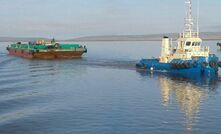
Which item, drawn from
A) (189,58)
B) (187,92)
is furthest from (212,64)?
(187,92)

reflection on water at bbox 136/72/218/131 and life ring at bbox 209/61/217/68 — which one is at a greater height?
life ring at bbox 209/61/217/68

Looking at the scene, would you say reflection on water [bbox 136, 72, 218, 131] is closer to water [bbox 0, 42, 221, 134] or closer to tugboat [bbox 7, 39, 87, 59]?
water [bbox 0, 42, 221, 134]

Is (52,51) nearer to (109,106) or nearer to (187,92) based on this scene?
(187,92)

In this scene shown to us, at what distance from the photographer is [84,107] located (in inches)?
1251

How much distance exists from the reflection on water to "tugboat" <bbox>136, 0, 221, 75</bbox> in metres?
1.68

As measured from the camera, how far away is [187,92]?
4022 cm

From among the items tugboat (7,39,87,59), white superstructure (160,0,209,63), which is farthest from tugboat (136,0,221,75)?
tugboat (7,39,87,59)

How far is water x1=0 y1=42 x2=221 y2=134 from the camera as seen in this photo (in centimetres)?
2520

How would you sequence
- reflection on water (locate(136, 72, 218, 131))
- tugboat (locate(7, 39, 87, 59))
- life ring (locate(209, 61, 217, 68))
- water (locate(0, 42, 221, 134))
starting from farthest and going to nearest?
tugboat (locate(7, 39, 87, 59))
life ring (locate(209, 61, 217, 68))
reflection on water (locate(136, 72, 218, 131))
water (locate(0, 42, 221, 134))

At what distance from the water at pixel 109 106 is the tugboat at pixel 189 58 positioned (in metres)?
3.55

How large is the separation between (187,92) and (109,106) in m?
11.0

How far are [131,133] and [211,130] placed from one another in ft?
15.8

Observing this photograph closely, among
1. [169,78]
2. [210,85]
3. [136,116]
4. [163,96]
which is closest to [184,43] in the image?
[169,78]

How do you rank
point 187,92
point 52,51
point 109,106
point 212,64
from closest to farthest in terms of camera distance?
point 109,106
point 187,92
point 212,64
point 52,51
